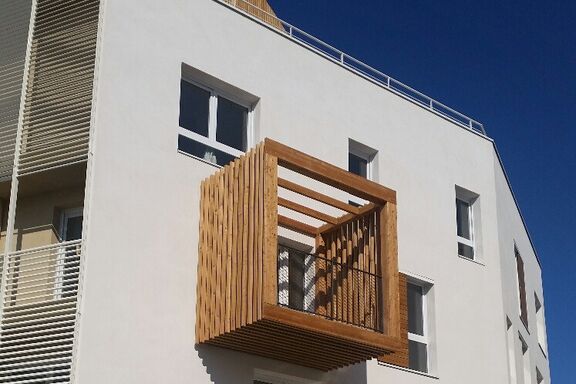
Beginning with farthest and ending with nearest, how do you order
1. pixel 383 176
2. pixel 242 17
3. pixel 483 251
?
pixel 483 251
pixel 383 176
pixel 242 17

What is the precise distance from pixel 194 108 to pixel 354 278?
350 centimetres

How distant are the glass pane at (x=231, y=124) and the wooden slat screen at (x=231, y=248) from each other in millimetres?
1286

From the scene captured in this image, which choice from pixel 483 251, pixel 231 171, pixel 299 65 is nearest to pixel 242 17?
pixel 299 65

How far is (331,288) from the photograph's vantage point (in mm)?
15297

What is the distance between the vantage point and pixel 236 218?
1417 centimetres

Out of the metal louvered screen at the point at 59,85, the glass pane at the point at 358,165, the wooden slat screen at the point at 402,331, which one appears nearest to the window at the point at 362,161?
the glass pane at the point at 358,165

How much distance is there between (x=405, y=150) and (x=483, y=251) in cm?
278

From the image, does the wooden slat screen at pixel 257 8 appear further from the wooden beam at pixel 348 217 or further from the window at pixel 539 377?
the window at pixel 539 377

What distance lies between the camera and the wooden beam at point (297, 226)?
15.8 metres

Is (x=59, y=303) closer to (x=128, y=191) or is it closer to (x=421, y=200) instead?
(x=128, y=191)

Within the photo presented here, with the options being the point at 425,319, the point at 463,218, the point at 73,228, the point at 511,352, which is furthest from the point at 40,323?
the point at 511,352

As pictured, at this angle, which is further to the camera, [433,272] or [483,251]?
[483,251]

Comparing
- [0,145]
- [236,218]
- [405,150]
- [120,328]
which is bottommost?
[120,328]

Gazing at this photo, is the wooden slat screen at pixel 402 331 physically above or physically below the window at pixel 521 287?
below
